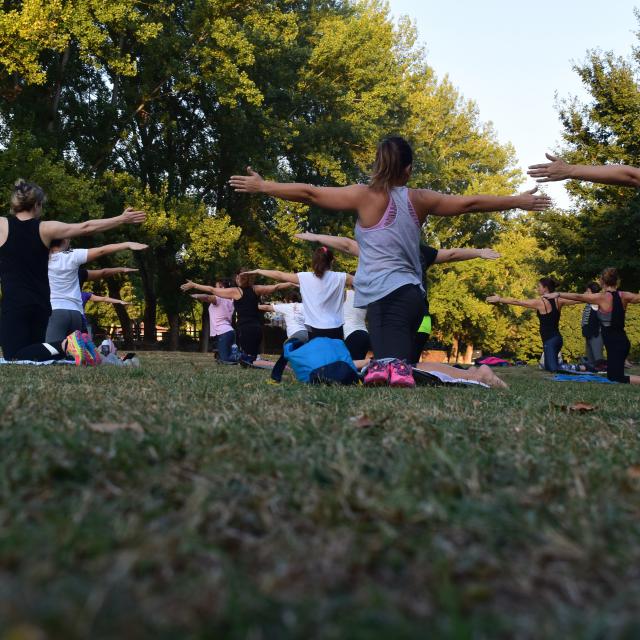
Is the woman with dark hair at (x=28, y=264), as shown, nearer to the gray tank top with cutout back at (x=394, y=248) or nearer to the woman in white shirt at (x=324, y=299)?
the woman in white shirt at (x=324, y=299)

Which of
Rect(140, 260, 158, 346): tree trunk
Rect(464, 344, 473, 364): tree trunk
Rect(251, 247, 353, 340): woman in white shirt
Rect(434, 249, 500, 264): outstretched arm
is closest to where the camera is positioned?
Rect(434, 249, 500, 264): outstretched arm

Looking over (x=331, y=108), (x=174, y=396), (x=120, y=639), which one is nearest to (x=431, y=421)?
(x=174, y=396)

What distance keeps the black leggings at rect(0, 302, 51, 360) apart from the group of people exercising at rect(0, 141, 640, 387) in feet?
0.04

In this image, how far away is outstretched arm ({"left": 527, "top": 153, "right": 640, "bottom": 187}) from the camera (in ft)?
20.9

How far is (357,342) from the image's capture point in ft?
38.4

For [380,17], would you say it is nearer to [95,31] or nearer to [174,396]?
[95,31]

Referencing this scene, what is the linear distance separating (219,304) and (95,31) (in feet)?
35.3

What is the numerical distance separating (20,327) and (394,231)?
517 cm

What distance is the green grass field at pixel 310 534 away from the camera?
1233mm

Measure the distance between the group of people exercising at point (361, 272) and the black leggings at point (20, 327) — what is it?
0.5 inches

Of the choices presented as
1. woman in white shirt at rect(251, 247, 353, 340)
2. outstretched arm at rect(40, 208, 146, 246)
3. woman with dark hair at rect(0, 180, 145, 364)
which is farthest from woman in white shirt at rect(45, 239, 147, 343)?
woman in white shirt at rect(251, 247, 353, 340)

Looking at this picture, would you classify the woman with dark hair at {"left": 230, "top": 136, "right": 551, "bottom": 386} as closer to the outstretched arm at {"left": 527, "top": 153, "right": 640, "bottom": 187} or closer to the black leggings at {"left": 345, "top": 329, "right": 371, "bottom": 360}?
the outstretched arm at {"left": 527, "top": 153, "right": 640, "bottom": 187}

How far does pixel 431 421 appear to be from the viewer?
3.74 metres

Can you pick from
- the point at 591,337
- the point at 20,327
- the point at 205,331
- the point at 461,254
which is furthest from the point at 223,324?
the point at 205,331
